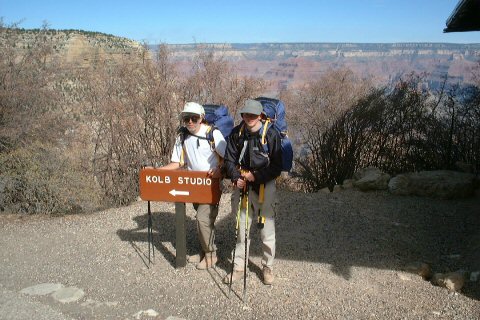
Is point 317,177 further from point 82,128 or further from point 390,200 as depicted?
point 82,128

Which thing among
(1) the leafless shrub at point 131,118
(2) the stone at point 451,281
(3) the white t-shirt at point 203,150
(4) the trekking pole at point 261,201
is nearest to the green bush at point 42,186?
(1) the leafless shrub at point 131,118

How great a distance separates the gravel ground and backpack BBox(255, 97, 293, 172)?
4.59 feet

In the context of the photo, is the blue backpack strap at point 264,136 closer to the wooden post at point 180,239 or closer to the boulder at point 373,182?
the wooden post at point 180,239

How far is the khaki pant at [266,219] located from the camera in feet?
13.8

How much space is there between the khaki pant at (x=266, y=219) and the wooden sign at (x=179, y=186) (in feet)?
0.93

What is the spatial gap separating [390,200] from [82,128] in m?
7.22

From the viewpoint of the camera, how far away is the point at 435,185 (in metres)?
7.40

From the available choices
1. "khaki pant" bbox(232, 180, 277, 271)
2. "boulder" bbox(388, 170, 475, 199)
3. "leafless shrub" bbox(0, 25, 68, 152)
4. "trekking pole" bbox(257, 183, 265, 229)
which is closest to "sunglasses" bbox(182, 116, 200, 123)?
"khaki pant" bbox(232, 180, 277, 271)

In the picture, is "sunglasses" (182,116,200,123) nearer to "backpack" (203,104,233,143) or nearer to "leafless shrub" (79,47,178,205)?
"backpack" (203,104,233,143)

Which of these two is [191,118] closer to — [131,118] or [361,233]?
[361,233]

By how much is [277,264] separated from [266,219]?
967 millimetres

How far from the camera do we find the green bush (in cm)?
705

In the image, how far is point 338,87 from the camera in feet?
65.6

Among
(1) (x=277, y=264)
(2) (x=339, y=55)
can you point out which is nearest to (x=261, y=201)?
(1) (x=277, y=264)
